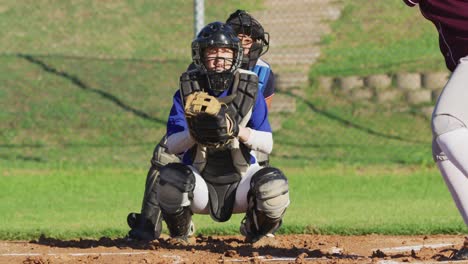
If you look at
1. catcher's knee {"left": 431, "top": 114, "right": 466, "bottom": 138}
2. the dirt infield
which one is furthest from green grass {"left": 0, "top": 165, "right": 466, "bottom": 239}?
catcher's knee {"left": 431, "top": 114, "right": 466, "bottom": 138}

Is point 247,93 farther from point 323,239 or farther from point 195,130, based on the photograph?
point 323,239

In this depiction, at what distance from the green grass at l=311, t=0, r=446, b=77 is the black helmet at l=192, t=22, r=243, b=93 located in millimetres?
8888

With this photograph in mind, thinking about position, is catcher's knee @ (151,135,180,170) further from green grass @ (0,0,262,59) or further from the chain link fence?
green grass @ (0,0,262,59)

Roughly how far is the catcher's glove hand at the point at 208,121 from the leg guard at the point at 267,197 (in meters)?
0.33

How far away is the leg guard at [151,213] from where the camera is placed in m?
6.40

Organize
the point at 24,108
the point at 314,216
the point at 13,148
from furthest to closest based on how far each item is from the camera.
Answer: the point at 24,108 < the point at 13,148 < the point at 314,216

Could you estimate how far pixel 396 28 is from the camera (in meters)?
16.4

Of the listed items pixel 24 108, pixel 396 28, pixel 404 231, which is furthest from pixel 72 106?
pixel 404 231

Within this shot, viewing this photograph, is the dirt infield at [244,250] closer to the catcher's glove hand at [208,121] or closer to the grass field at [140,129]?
the grass field at [140,129]

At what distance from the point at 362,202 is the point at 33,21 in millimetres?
8993

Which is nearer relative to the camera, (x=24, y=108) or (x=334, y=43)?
(x=24, y=108)

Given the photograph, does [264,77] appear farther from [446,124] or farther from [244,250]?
[446,124]

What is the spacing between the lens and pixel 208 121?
5285 mm


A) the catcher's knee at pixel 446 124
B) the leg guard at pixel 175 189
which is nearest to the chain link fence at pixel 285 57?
the leg guard at pixel 175 189
